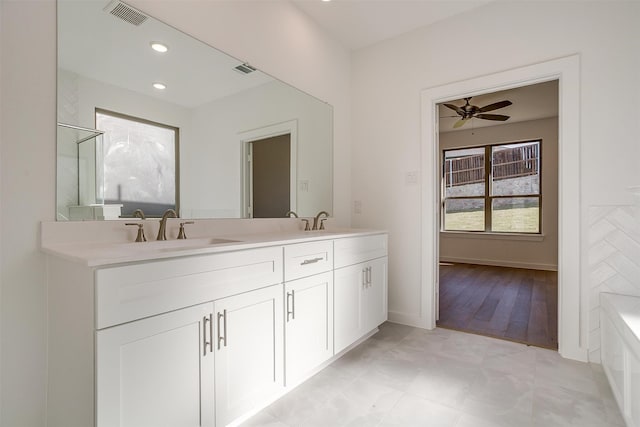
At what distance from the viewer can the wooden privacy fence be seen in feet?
18.4

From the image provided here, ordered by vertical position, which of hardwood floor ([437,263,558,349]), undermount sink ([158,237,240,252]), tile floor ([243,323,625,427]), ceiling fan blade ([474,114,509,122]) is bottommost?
tile floor ([243,323,625,427])

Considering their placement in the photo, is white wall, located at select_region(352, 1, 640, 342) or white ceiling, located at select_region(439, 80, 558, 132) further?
white ceiling, located at select_region(439, 80, 558, 132)

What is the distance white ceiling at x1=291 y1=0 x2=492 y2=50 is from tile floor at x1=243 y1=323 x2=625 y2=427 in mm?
2802

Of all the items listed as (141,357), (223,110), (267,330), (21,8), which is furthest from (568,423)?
(21,8)

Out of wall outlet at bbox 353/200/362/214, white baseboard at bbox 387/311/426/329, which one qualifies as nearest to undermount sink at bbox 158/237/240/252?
wall outlet at bbox 353/200/362/214

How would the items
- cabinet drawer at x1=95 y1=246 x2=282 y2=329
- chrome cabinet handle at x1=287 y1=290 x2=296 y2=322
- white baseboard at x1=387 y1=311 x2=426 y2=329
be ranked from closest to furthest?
cabinet drawer at x1=95 y1=246 x2=282 y2=329
chrome cabinet handle at x1=287 y1=290 x2=296 y2=322
white baseboard at x1=387 y1=311 x2=426 y2=329

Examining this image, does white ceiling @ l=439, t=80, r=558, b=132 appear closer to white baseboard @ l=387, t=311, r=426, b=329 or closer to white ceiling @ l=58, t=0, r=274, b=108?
white baseboard @ l=387, t=311, r=426, b=329


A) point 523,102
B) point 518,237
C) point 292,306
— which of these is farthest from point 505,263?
point 292,306

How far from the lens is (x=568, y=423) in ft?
4.99

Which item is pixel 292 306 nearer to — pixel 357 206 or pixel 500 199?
pixel 357 206

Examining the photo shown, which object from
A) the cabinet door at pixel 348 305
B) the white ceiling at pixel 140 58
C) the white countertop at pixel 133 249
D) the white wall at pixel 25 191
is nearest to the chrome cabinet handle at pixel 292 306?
the white countertop at pixel 133 249

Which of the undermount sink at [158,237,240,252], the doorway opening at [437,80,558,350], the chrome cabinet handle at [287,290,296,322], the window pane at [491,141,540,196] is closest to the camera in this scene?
the undermount sink at [158,237,240,252]

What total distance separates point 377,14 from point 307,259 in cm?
226

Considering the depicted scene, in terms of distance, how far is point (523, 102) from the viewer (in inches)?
178
